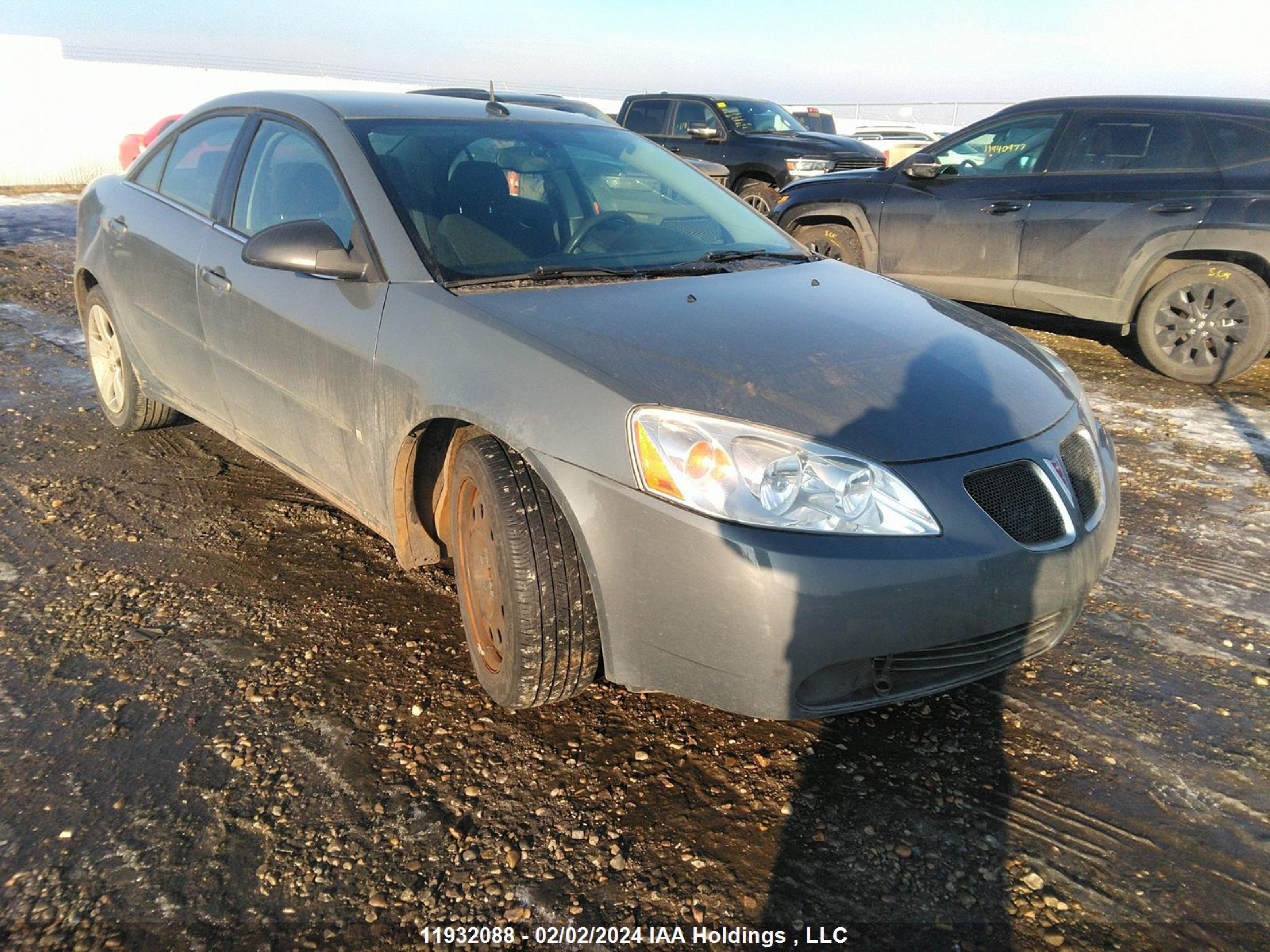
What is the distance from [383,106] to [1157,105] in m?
5.46

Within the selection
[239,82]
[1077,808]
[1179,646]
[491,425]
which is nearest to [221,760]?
[491,425]

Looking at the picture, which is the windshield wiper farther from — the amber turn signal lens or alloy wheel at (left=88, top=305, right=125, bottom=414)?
alloy wheel at (left=88, top=305, right=125, bottom=414)

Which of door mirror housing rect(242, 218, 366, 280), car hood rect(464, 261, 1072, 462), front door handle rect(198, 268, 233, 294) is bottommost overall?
front door handle rect(198, 268, 233, 294)

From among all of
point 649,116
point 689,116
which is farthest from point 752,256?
point 649,116

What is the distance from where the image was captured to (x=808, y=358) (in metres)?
2.60

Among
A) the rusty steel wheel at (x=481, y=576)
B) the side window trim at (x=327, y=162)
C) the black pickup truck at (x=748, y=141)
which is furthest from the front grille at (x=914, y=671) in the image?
the black pickup truck at (x=748, y=141)

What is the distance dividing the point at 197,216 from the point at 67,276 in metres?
6.13

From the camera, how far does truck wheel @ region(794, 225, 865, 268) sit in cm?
785

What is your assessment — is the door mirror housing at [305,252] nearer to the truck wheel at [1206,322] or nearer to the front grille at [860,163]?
Result: the truck wheel at [1206,322]

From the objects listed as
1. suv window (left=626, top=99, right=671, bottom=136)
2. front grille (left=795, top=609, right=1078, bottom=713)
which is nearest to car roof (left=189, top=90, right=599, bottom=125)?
front grille (left=795, top=609, right=1078, bottom=713)

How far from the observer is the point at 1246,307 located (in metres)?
6.05

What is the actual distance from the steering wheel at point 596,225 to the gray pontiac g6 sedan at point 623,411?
1 centimetres

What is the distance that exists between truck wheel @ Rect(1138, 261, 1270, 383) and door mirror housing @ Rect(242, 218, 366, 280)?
17.9 feet

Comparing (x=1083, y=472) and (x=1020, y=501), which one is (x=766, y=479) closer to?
(x=1020, y=501)
